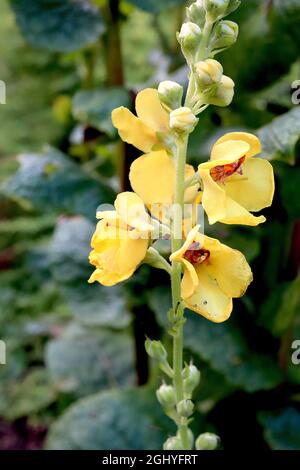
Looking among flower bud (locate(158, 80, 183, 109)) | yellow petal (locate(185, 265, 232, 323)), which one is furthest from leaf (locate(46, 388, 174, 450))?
flower bud (locate(158, 80, 183, 109))

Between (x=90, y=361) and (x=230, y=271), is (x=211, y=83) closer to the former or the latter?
(x=230, y=271)

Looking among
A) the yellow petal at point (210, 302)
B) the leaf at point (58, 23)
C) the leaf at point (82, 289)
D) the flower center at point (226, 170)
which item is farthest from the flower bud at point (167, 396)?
the leaf at point (58, 23)

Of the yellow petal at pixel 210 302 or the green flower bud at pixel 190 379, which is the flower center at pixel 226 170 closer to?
the yellow petal at pixel 210 302

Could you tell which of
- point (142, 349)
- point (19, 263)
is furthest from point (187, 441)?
point (19, 263)

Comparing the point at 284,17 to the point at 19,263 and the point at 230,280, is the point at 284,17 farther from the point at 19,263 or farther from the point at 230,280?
the point at 19,263

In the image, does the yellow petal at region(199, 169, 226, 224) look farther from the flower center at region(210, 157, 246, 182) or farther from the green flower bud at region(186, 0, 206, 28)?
the green flower bud at region(186, 0, 206, 28)

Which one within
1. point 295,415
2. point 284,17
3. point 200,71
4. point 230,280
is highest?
point 284,17
